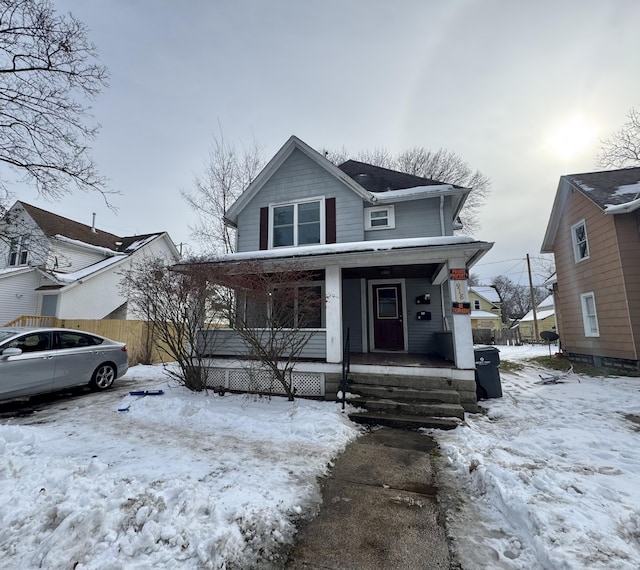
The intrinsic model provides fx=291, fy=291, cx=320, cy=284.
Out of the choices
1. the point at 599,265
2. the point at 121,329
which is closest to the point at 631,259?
the point at 599,265

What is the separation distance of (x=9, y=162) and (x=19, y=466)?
8.76 metres

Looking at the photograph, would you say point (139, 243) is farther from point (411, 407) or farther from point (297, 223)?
point (411, 407)

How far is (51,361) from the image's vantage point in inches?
250

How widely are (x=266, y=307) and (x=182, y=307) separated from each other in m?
1.97

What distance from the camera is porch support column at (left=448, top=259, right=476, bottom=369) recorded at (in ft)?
19.9

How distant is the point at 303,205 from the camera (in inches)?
393

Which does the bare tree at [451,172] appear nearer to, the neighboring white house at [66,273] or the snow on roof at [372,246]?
the snow on roof at [372,246]

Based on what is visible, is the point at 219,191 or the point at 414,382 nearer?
the point at 414,382

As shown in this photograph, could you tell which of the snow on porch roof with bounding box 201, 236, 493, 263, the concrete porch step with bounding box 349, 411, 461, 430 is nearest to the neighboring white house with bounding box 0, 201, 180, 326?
the snow on porch roof with bounding box 201, 236, 493, 263

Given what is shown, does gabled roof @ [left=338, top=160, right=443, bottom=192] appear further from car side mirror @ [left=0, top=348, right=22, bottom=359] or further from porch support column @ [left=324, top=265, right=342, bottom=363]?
car side mirror @ [left=0, top=348, right=22, bottom=359]

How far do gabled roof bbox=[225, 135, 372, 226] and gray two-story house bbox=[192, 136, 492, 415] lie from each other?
0.10ft

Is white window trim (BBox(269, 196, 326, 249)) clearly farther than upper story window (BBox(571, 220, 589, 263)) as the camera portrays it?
No

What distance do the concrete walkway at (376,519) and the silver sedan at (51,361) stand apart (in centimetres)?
656

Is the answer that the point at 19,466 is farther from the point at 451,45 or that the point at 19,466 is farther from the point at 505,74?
the point at 505,74
